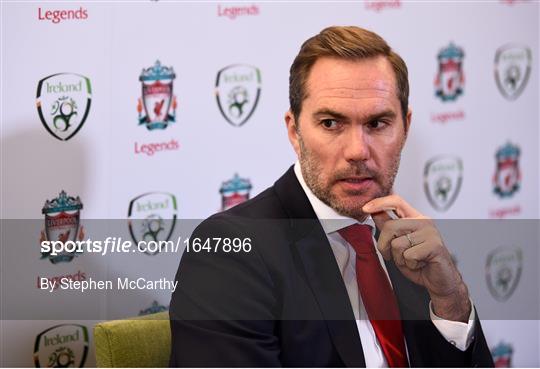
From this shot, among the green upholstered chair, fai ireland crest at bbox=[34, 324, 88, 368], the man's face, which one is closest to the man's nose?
the man's face

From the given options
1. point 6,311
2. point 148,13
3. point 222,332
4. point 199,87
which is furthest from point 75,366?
point 148,13

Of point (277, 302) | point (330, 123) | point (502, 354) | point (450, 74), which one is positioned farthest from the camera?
point (502, 354)

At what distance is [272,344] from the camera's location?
1418mm

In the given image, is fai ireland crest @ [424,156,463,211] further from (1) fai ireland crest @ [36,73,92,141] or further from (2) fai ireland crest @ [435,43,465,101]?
(1) fai ireland crest @ [36,73,92,141]

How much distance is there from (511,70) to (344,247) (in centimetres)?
76

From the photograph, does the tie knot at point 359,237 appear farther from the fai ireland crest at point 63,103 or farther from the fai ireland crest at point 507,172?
the fai ireland crest at point 63,103

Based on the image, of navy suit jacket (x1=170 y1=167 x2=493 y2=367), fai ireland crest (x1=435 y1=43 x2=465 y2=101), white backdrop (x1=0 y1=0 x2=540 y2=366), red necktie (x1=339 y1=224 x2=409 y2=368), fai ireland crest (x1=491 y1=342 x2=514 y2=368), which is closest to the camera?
navy suit jacket (x1=170 y1=167 x2=493 y2=367)

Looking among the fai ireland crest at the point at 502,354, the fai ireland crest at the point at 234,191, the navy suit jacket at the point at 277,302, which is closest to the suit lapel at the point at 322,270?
the navy suit jacket at the point at 277,302

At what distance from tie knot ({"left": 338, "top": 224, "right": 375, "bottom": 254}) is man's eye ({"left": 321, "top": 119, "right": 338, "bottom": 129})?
0.21 metres

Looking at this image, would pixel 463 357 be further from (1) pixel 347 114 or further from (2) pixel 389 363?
(1) pixel 347 114

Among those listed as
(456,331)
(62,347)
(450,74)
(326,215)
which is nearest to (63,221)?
(62,347)

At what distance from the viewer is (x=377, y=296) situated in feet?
5.08

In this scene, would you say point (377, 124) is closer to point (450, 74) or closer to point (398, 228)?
point (398, 228)

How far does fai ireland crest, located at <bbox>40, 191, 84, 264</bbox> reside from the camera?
1.70 meters
